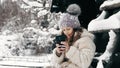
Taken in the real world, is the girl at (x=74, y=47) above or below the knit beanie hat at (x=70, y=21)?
below

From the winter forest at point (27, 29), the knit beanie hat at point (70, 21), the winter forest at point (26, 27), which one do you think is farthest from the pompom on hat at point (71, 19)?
the winter forest at point (26, 27)

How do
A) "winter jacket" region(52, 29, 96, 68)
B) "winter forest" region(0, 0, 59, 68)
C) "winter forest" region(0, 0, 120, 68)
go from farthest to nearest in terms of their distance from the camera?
1. "winter forest" region(0, 0, 59, 68)
2. "winter forest" region(0, 0, 120, 68)
3. "winter jacket" region(52, 29, 96, 68)

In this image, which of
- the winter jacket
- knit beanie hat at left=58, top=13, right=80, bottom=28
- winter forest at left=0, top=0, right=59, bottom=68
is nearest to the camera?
the winter jacket

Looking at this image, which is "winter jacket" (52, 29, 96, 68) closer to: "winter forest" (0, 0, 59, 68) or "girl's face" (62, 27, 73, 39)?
"girl's face" (62, 27, 73, 39)

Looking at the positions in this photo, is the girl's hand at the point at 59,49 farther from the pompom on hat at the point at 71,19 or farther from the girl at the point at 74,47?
the pompom on hat at the point at 71,19

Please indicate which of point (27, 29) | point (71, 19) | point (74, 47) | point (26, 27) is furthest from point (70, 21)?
point (26, 27)

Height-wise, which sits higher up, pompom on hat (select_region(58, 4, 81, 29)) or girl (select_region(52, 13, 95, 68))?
pompom on hat (select_region(58, 4, 81, 29))

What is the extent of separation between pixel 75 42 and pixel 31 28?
21222 mm

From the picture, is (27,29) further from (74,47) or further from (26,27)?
(74,47)

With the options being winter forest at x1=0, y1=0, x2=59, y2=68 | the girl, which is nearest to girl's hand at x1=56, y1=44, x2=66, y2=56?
the girl

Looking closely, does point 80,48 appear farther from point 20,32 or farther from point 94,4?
point 20,32

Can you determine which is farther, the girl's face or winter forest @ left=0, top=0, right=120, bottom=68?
winter forest @ left=0, top=0, right=120, bottom=68

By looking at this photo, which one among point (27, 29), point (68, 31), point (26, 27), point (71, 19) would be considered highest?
point (71, 19)

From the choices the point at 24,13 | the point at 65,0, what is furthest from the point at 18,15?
the point at 65,0
